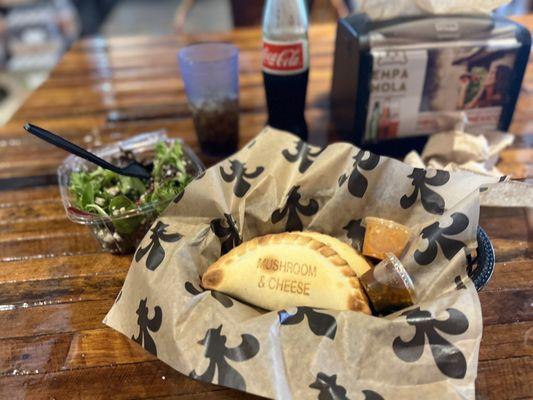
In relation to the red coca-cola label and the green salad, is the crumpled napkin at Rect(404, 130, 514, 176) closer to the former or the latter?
the red coca-cola label

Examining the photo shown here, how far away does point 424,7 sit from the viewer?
987 mm

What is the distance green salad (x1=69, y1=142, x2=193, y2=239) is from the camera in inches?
32.2

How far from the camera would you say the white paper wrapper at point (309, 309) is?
56cm

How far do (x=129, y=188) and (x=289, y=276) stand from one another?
0.40 metres

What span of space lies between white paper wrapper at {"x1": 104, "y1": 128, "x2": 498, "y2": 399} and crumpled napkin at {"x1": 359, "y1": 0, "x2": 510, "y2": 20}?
1.21ft

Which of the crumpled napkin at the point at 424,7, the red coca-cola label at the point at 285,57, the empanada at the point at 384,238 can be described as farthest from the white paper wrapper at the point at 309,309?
the crumpled napkin at the point at 424,7

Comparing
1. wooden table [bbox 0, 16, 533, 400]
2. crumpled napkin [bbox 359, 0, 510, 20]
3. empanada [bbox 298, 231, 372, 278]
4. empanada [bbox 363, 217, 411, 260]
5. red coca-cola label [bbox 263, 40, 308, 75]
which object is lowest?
wooden table [bbox 0, 16, 533, 400]

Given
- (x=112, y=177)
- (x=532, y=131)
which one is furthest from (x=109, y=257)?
(x=532, y=131)

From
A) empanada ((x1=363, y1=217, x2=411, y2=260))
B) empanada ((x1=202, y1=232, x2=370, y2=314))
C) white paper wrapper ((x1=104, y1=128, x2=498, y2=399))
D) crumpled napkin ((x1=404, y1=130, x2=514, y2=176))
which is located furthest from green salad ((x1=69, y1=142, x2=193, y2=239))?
crumpled napkin ((x1=404, y1=130, x2=514, y2=176))

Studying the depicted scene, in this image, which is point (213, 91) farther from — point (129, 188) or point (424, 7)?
point (424, 7)

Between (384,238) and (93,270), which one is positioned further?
(93,270)

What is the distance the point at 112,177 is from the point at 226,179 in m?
0.26

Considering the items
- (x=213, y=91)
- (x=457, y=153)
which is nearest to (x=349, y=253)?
(x=457, y=153)

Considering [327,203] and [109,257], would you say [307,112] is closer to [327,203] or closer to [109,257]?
[327,203]
